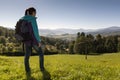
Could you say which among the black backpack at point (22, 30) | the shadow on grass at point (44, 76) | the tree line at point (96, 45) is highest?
the black backpack at point (22, 30)

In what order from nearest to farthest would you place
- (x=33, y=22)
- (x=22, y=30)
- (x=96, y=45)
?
(x=22, y=30), (x=33, y=22), (x=96, y=45)

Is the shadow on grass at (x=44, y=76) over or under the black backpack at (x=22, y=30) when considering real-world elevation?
under

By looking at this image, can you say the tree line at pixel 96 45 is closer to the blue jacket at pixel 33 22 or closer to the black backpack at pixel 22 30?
the blue jacket at pixel 33 22

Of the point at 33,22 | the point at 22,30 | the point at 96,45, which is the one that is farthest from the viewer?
the point at 96,45

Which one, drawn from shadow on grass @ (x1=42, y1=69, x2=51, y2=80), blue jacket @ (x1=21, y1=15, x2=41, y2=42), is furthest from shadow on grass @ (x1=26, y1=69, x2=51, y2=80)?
blue jacket @ (x1=21, y1=15, x2=41, y2=42)

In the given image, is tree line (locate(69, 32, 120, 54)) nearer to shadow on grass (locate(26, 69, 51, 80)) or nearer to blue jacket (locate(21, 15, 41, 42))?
shadow on grass (locate(26, 69, 51, 80))

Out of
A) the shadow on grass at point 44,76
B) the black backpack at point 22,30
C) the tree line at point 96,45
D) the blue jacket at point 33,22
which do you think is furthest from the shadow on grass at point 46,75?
the tree line at point 96,45

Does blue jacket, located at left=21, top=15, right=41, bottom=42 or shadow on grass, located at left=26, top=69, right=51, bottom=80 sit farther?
blue jacket, located at left=21, top=15, right=41, bottom=42

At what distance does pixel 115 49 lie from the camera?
14025 centimetres

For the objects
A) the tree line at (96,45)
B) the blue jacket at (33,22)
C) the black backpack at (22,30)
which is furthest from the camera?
the tree line at (96,45)

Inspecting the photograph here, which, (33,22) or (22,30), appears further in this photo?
(33,22)

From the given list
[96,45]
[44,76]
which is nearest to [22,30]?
[44,76]

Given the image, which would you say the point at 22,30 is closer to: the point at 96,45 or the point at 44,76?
the point at 44,76

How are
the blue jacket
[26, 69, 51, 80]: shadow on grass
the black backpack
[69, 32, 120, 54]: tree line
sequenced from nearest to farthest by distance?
[26, 69, 51, 80]: shadow on grass, the black backpack, the blue jacket, [69, 32, 120, 54]: tree line
